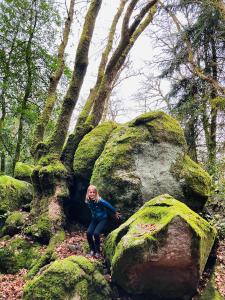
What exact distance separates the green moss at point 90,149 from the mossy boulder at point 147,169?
58 centimetres

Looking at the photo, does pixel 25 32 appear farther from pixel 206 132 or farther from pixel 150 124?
pixel 150 124

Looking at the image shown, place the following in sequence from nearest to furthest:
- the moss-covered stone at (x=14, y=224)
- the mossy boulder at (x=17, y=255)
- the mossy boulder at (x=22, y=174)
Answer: the mossy boulder at (x=17, y=255) < the moss-covered stone at (x=14, y=224) < the mossy boulder at (x=22, y=174)

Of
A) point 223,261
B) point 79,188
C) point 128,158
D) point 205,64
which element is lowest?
point 223,261

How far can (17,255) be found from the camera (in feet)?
27.0

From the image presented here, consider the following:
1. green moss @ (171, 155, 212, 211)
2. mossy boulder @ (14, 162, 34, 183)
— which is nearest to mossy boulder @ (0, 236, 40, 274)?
green moss @ (171, 155, 212, 211)

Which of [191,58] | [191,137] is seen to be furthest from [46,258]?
[191,58]

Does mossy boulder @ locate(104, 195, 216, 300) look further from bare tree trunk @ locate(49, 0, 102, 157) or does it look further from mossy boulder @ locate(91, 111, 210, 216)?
bare tree trunk @ locate(49, 0, 102, 157)

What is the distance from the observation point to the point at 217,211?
931 centimetres

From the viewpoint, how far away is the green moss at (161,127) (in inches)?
347

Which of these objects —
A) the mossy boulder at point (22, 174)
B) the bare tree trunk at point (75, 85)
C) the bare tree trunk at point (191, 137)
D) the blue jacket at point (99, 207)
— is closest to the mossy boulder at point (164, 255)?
the blue jacket at point (99, 207)

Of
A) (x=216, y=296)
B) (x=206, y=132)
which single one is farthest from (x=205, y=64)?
(x=216, y=296)

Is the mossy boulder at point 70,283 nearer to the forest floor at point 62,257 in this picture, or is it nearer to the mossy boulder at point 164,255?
the forest floor at point 62,257

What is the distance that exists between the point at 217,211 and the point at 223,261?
2.20m

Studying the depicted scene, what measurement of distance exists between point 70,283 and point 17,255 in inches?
108
